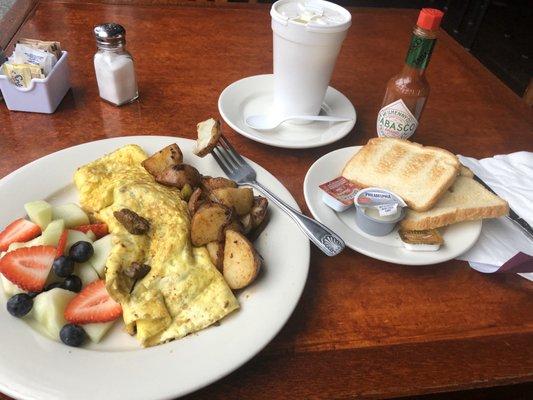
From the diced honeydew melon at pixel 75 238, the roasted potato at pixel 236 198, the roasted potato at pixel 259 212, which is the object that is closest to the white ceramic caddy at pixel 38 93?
the diced honeydew melon at pixel 75 238

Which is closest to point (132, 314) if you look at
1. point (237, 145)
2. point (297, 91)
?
point (237, 145)

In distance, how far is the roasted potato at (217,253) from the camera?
0.95 m

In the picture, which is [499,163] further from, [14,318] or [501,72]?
[501,72]

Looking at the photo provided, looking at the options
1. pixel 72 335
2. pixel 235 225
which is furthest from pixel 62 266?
pixel 235 225

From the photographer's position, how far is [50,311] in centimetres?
81

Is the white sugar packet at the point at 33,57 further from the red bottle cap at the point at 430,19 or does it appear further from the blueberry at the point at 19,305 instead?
the red bottle cap at the point at 430,19

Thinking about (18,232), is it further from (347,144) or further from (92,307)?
(347,144)

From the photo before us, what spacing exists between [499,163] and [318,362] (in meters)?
0.94

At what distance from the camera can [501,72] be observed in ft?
13.2

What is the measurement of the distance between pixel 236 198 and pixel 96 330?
0.42m

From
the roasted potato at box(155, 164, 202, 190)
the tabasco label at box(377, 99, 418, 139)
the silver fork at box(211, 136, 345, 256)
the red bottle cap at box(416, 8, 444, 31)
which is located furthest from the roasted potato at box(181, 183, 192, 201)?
the red bottle cap at box(416, 8, 444, 31)

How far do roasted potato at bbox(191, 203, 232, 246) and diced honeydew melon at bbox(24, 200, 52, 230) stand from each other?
1.11 feet

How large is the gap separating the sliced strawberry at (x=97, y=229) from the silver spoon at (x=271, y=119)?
581 mm

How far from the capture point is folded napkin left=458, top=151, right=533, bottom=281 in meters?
1.04
